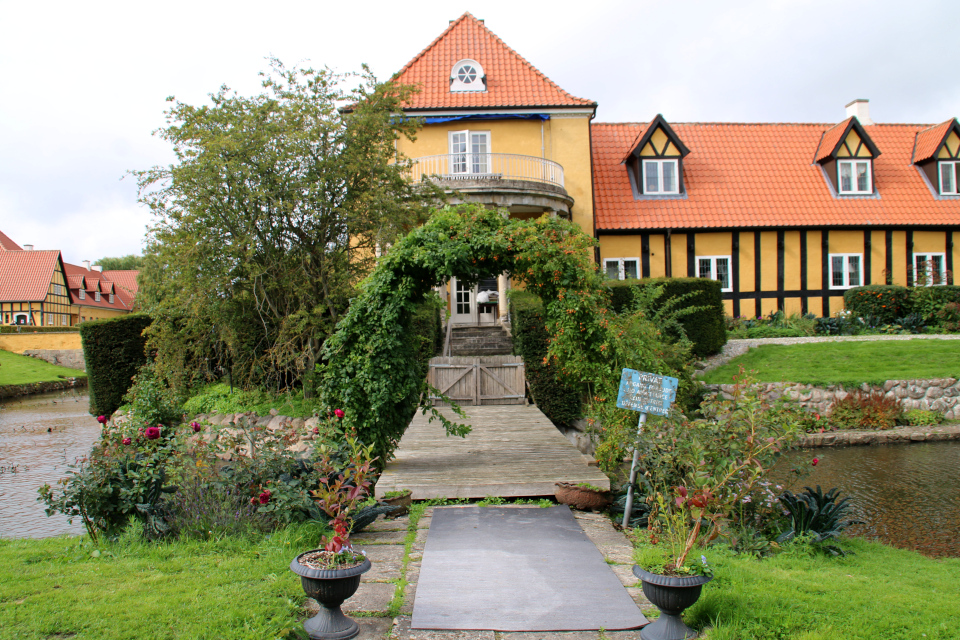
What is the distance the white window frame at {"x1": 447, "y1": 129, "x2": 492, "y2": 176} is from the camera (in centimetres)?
1802

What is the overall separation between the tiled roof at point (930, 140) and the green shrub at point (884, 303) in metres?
A: 6.69

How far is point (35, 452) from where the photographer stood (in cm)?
1304

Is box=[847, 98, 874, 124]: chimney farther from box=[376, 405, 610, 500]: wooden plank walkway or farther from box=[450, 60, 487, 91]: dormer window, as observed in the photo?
box=[376, 405, 610, 500]: wooden plank walkway

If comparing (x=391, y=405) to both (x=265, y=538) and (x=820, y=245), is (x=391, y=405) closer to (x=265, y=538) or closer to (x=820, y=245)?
(x=265, y=538)

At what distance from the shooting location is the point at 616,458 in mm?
6910

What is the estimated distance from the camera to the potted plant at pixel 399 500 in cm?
598

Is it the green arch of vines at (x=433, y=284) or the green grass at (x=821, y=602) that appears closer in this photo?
the green grass at (x=821, y=602)

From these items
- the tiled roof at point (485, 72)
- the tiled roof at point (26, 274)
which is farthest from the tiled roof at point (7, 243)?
the tiled roof at point (485, 72)

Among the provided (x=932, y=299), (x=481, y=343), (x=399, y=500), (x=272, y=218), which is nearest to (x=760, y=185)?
(x=932, y=299)

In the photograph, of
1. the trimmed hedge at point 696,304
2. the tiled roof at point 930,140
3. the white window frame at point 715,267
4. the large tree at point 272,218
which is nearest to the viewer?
the large tree at point 272,218

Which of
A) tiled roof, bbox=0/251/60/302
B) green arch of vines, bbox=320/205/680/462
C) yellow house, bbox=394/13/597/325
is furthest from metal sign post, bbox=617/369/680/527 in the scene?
tiled roof, bbox=0/251/60/302

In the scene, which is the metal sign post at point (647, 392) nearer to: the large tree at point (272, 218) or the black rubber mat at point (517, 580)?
the black rubber mat at point (517, 580)

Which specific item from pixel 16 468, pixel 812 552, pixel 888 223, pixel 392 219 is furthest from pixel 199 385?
pixel 888 223

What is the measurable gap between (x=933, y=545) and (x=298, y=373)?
11653 mm
